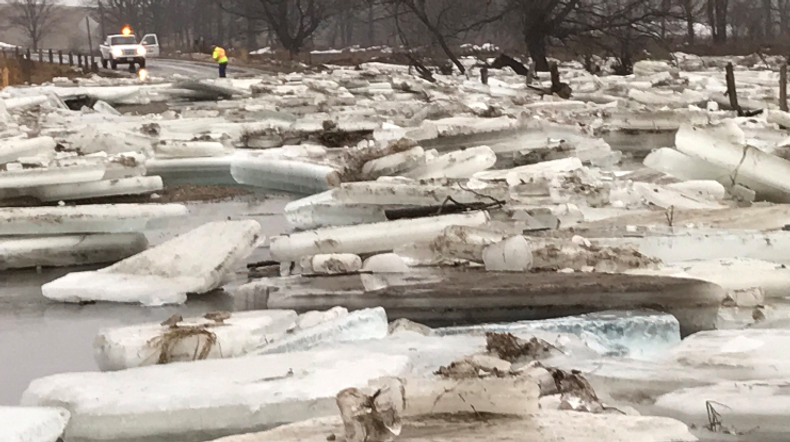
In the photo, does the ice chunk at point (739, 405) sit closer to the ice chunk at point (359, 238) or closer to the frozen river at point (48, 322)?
the frozen river at point (48, 322)

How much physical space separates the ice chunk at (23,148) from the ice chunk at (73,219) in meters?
1.95

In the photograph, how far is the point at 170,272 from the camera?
311cm

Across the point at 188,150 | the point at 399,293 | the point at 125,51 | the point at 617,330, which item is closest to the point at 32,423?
the point at 399,293

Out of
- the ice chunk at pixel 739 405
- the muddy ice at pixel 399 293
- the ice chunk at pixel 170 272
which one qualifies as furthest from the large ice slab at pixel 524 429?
the ice chunk at pixel 170 272

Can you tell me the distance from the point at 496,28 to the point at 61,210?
21659 millimetres

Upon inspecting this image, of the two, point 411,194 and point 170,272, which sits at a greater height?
point 411,194

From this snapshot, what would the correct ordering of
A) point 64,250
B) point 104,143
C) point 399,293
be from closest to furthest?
point 399,293, point 64,250, point 104,143

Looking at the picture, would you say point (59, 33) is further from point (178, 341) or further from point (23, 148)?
point (178, 341)

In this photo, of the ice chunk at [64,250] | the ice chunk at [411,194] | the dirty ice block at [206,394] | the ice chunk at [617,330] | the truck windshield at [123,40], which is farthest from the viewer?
the truck windshield at [123,40]

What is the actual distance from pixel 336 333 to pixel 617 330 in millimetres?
749

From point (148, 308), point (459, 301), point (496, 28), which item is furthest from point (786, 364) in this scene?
point (496, 28)

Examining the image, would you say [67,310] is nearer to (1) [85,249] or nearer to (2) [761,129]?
(1) [85,249]

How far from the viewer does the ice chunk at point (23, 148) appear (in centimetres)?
550

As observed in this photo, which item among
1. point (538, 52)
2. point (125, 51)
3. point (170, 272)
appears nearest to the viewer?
point (170, 272)
